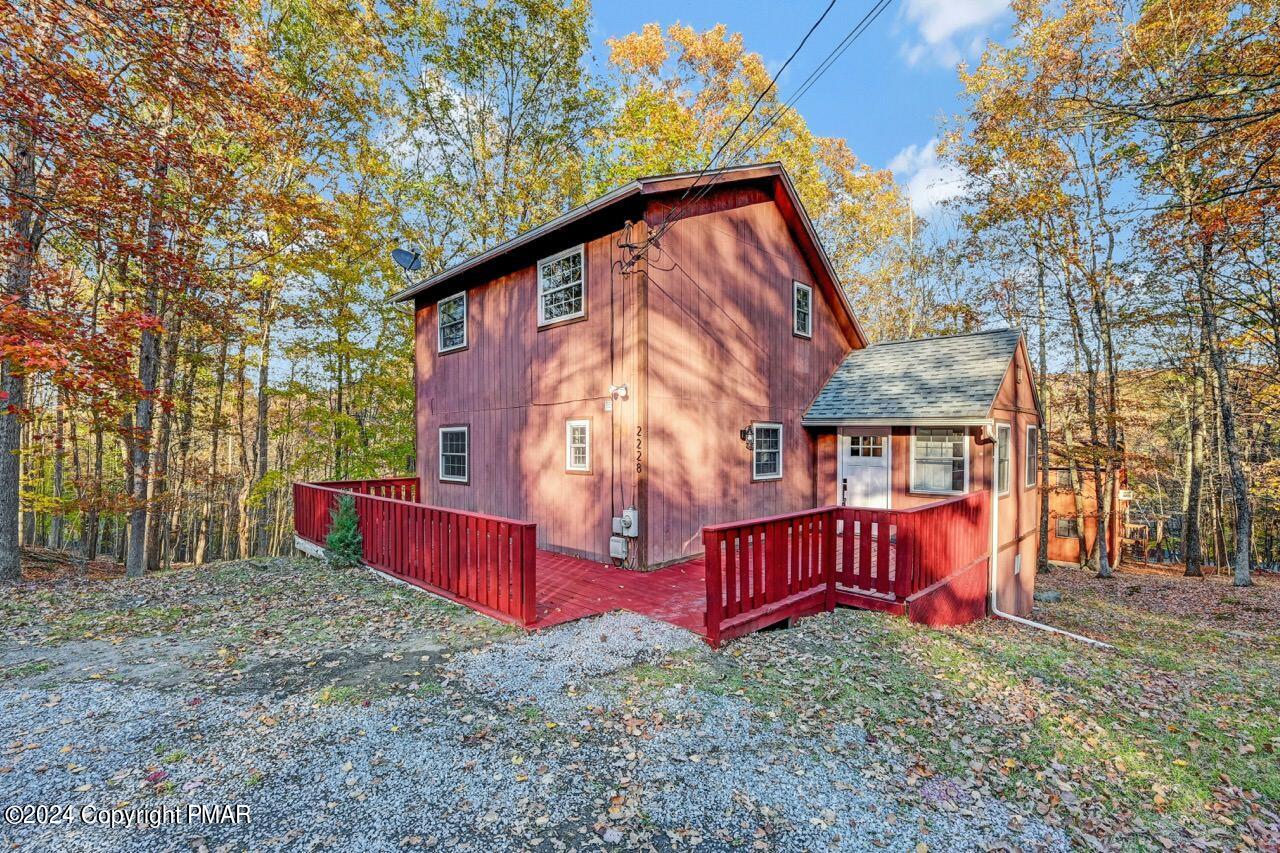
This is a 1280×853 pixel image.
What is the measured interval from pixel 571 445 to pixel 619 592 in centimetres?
265

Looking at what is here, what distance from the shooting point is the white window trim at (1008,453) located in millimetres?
8328

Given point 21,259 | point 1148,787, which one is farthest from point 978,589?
point 21,259

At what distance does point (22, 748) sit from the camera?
3.08 m

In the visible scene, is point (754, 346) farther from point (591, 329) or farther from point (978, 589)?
point (978, 589)

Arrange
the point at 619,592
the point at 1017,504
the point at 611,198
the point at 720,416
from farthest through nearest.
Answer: the point at 1017,504, the point at 720,416, the point at 611,198, the point at 619,592

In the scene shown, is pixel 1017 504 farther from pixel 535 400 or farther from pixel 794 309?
pixel 535 400

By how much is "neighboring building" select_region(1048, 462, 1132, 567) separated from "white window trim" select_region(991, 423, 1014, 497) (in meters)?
7.27

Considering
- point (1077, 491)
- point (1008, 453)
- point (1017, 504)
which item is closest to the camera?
point (1008, 453)

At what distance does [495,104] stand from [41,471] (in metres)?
16.6

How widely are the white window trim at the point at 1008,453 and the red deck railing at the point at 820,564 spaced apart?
1924 mm

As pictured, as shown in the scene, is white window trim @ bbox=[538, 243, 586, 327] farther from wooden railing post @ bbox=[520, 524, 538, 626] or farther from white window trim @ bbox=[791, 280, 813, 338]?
white window trim @ bbox=[791, 280, 813, 338]

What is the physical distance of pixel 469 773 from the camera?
2.97m

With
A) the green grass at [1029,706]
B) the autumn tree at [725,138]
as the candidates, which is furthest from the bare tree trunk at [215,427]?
the green grass at [1029,706]

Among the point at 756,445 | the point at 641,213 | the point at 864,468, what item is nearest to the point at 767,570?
the point at 756,445
